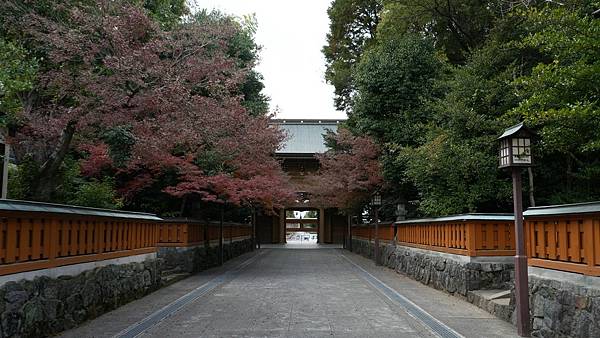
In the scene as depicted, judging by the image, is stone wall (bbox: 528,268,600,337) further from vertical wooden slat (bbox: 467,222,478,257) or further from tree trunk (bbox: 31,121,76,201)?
tree trunk (bbox: 31,121,76,201)

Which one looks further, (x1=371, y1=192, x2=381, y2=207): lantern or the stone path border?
(x1=371, y1=192, x2=381, y2=207): lantern

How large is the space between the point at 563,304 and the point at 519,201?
1.49m

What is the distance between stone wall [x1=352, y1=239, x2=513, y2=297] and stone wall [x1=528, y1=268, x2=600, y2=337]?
8.77 ft

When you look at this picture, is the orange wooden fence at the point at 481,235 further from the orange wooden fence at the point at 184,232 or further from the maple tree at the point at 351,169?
the maple tree at the point at 351,169

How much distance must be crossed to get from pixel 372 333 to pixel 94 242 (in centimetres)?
465

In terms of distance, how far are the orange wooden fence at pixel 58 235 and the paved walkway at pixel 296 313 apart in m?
1.05

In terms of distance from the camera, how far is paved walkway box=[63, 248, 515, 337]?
265 inches

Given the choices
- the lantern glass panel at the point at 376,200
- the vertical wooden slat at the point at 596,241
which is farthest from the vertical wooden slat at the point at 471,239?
the lantern glass panel at the point at 376,200

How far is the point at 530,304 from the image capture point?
6562mm

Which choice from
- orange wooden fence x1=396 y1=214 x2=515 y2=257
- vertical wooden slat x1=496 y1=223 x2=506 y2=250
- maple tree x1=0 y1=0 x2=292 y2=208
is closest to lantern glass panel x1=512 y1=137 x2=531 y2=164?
orange wooden fence x1=396 y1=214 x2=515 y2=257

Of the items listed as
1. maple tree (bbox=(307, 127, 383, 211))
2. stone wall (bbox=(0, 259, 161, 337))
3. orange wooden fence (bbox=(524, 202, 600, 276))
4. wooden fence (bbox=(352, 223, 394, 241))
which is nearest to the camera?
orange wooden fence (bbox=(524, 202, 600, 276))

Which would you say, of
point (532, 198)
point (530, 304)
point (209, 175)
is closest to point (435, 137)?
point (532, 198)

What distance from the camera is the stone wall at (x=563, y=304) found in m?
5.07

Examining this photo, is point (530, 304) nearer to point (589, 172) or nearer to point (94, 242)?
point (589, 172)
